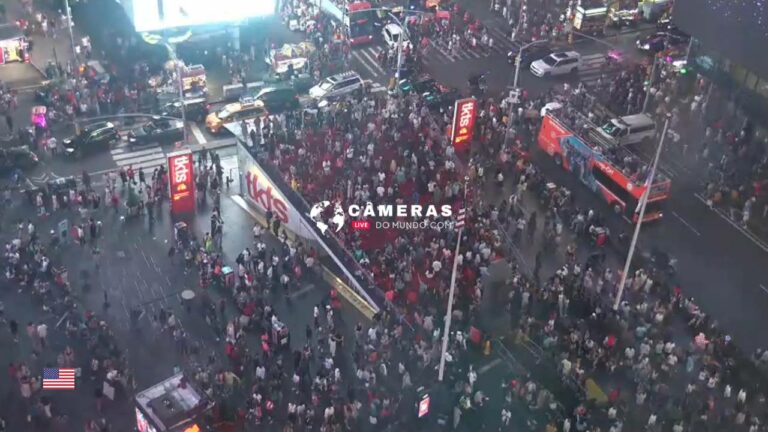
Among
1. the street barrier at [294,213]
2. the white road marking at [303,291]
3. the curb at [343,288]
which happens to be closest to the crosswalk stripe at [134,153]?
the street barrier at [294,213]

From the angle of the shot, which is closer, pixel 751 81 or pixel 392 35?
pixel 751 81

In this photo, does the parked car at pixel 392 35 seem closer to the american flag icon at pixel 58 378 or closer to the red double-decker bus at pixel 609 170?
the red double-decker bus at pixel 609 170

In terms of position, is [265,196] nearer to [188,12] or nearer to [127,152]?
[127,152]

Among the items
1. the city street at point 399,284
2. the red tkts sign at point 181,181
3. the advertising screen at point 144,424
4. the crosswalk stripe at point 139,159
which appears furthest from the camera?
the crosswalk stripe at point 139,159

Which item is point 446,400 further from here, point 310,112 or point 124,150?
point 124,150

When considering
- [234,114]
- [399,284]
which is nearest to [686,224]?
[399,284]

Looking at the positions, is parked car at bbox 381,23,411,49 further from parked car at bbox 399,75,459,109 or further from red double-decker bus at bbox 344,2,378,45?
parked car at bbox 399,75,459,109

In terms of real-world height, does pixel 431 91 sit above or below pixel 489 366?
above
